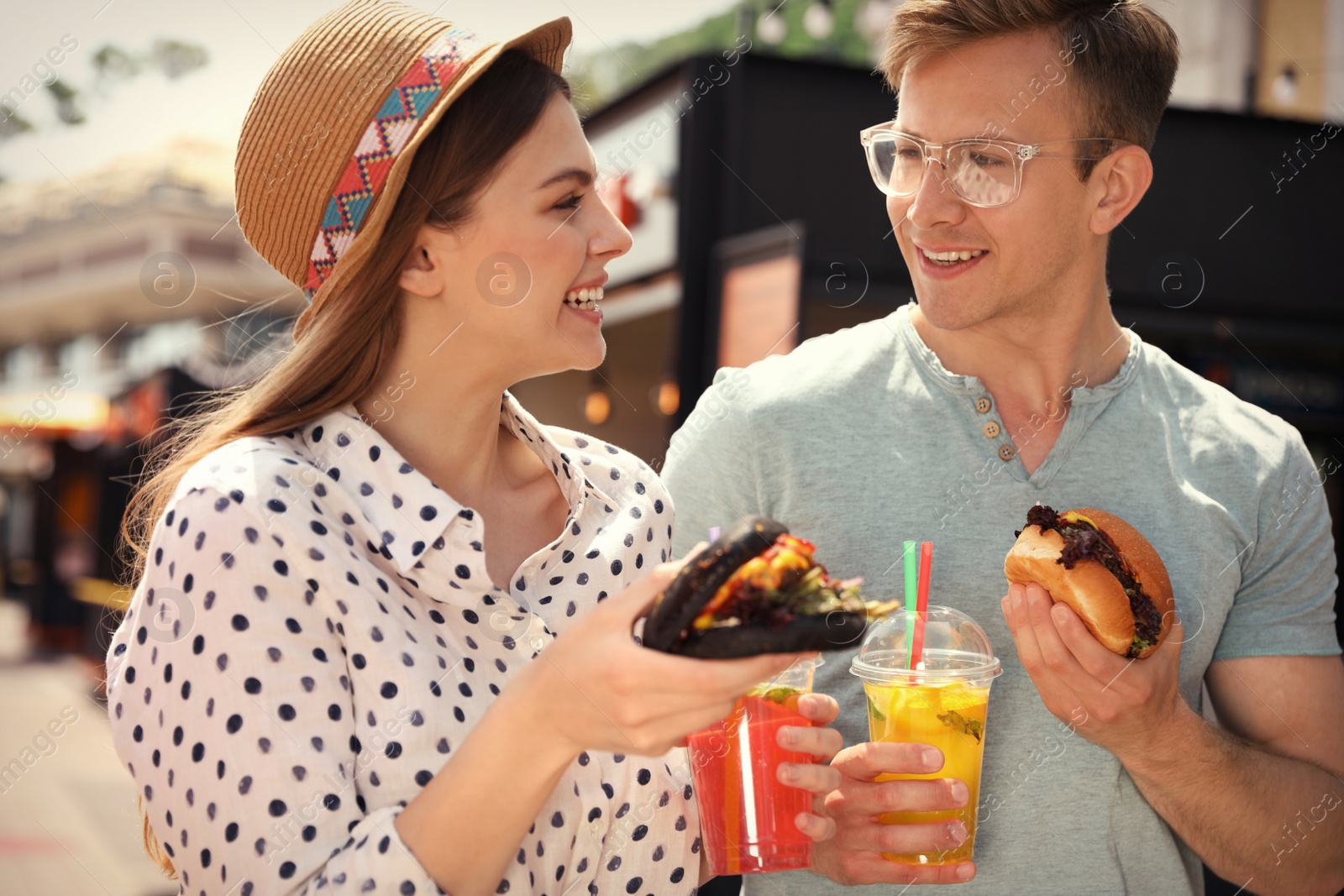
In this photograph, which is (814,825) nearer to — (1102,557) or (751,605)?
(751,605)

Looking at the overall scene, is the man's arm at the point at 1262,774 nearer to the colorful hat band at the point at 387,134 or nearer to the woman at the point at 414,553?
the woman at the point at 414,553

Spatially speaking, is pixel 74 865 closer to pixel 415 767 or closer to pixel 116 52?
pixel 415 767

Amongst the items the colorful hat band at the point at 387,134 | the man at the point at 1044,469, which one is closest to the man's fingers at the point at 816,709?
the man at the point at 1044,469

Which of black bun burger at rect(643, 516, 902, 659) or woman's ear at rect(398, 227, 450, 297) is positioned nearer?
black bun burger at rect(643, 516, 902, 659)

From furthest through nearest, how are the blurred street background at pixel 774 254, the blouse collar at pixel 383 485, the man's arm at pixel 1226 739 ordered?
the blurred street background at pixel 774 254 → the man's arm at pixel 1226 739 → the blouse collar at pixel 383 485

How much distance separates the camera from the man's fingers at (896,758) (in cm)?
207

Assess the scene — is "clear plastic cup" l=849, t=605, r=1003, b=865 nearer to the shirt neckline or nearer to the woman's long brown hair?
the shirt neckline

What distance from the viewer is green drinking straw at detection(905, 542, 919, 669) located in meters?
2.17

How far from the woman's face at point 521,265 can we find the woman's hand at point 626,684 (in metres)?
0.65

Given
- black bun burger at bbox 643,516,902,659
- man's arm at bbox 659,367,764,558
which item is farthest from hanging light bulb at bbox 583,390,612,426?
black bun burger at bbox 643,516,902,659

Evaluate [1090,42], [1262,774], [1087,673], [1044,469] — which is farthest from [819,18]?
[1087,673]

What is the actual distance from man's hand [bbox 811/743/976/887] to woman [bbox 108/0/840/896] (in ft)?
0.27

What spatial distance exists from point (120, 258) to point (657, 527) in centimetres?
3171

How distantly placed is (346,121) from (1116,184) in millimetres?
1839
